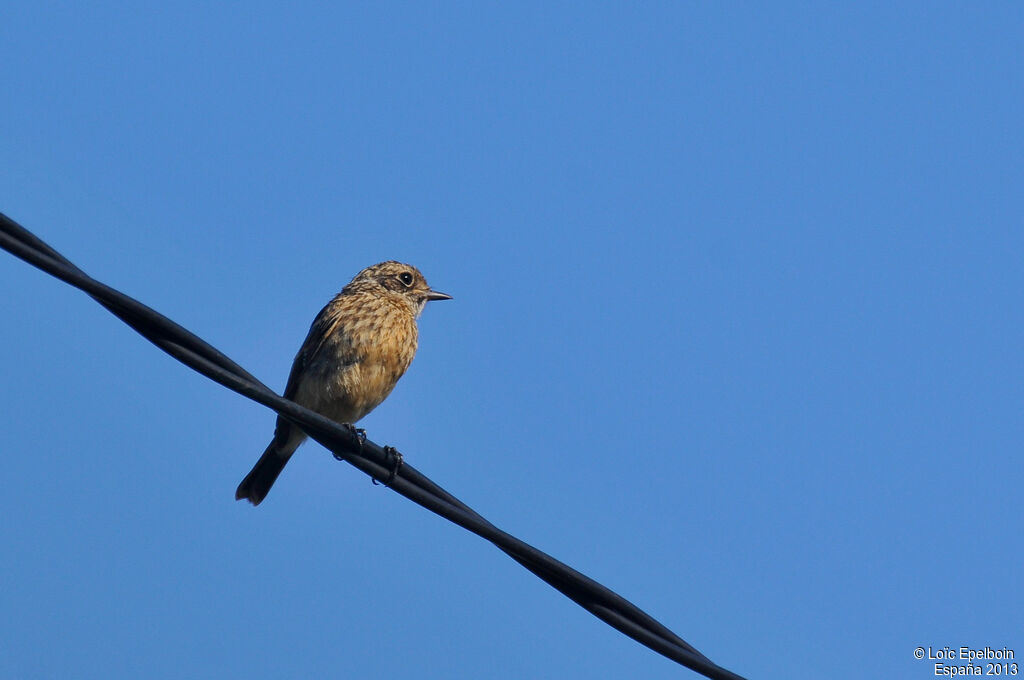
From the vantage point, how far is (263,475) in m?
9.84

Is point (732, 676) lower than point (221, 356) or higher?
lower

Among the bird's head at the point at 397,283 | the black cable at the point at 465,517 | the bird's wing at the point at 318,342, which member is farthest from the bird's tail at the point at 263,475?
the black cable at the point at 465,517

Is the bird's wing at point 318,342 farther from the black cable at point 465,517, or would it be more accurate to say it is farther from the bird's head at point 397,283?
the black cable at point 465,517

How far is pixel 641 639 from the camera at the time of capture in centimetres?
499

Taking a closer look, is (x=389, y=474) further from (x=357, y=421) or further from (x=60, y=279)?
(x=357, y=421)

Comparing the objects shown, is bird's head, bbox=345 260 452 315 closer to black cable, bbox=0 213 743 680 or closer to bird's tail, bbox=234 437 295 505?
bird's tail, bbox=234 437 295 505

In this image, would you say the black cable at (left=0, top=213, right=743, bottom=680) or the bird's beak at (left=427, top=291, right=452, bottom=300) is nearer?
the black cable at (left=0, top=213, right=743, bottom=680)

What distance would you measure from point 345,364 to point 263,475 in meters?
1.29

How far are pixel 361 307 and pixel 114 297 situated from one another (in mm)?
4974

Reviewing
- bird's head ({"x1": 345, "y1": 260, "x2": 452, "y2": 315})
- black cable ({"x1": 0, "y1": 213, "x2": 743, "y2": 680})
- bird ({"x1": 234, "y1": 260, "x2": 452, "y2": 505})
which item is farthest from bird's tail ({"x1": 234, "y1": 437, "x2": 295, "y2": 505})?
black cable ({"x1": 0, "y1": 213, "x2": 743, "y2": 680})

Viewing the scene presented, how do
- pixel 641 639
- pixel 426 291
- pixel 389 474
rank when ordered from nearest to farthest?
pixel 641 639, pixel 389 474, pixel 426 291

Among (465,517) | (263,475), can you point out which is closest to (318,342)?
(263,475)

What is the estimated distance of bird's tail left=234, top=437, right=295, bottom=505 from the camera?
32.2ft

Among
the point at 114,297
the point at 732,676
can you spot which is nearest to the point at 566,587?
the point at 732,676
